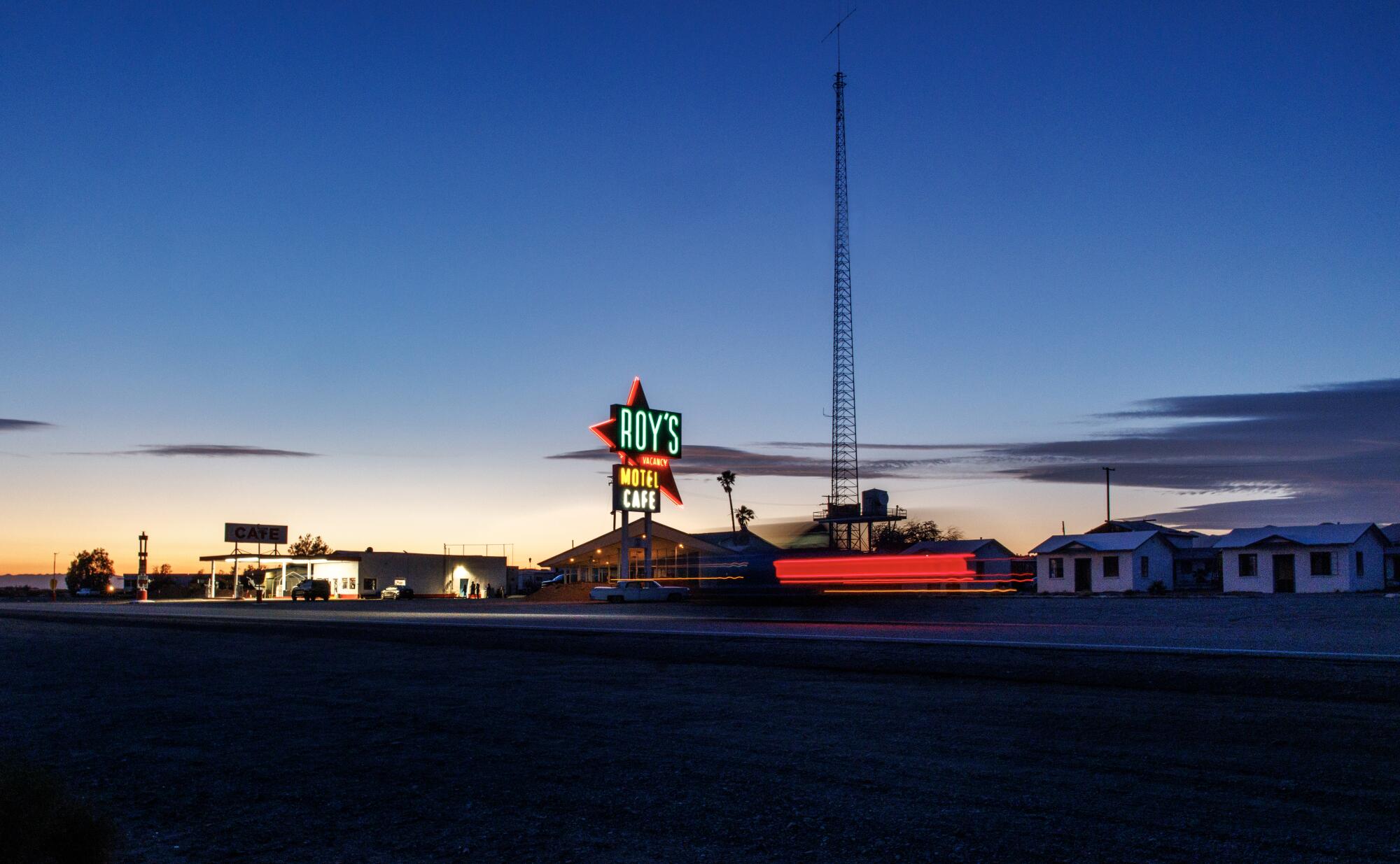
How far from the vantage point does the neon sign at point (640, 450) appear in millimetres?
56750

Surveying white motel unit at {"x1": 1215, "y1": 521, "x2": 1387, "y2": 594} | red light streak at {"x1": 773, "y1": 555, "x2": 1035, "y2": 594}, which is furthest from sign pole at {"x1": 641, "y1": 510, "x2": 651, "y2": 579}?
white motel unit at {"x1": 1215, "y1": 521, "x2": 1387, "y2": 594}

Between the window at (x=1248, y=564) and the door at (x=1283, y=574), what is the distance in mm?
1092

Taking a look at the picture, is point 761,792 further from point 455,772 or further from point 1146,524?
point 1146,524

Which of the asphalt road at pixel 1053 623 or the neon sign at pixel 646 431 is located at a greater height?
the neon sign at pixel 646 431

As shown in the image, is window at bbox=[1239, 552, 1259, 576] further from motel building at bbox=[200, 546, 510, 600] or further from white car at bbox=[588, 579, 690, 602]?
motel building at bbox=[200, 546, 510, 600]

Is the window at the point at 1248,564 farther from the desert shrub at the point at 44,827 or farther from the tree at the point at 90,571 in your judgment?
the tree at the point at 90,571

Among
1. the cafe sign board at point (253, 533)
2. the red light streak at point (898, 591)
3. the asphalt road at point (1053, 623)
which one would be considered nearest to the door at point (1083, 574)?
the red light streak at point (898, 591)

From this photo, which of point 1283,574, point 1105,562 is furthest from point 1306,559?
point 1105,562

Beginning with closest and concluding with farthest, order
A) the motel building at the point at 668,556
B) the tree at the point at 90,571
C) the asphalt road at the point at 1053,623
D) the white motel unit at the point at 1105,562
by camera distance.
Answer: the asphalt road at the point at 1053,623, the motel building at the point at 668,556, the white motel unit at the point at 1105,562, the tree at the point at 90,571

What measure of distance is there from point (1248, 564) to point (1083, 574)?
9493mm

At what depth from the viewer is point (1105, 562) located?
6381 cm

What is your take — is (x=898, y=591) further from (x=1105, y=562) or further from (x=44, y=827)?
(x=44, y=827)

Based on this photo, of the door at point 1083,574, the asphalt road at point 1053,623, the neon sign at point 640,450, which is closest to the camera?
the asphalt road at point 1053,623

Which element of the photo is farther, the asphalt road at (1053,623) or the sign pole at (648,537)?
the sign pole at (648,537)
